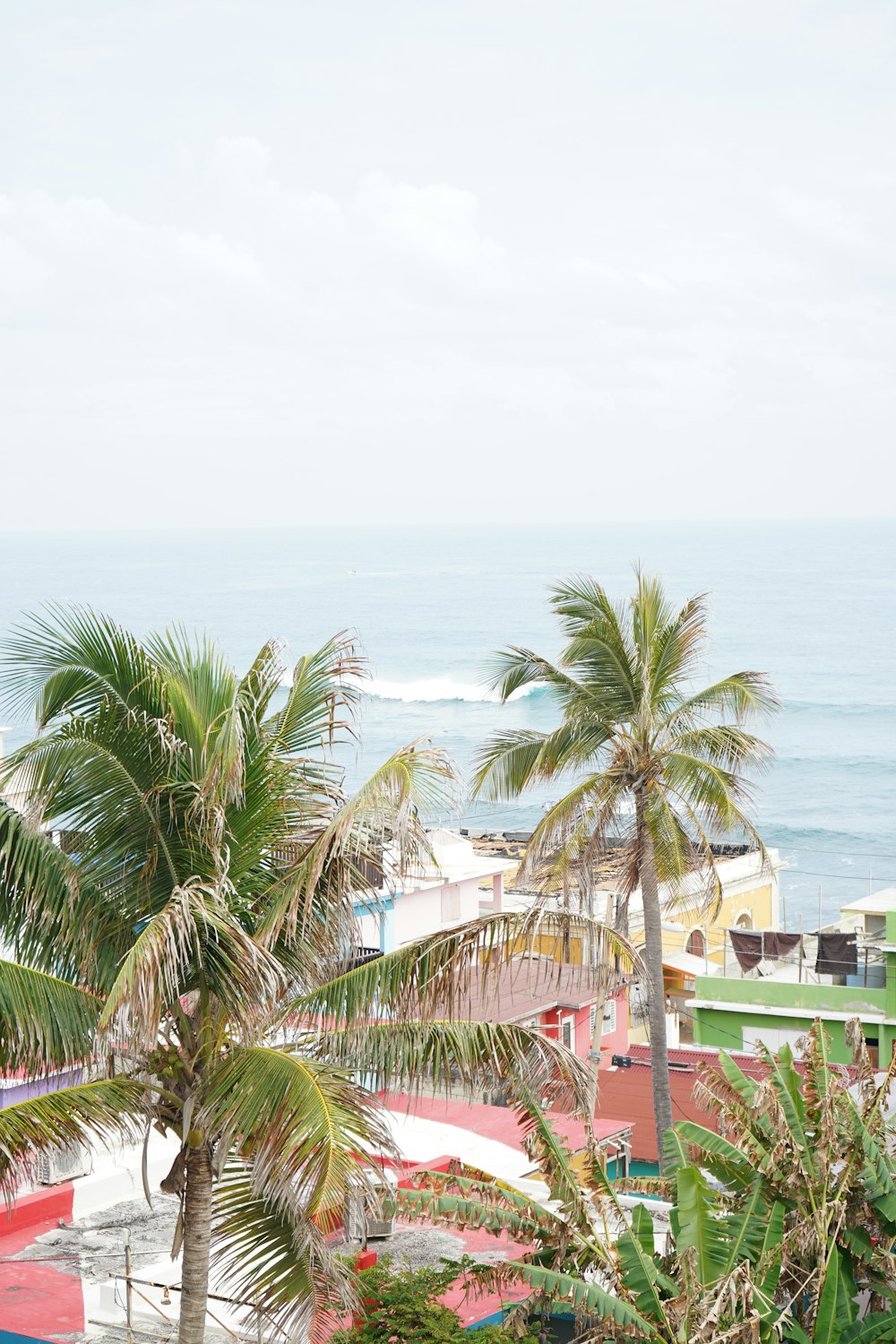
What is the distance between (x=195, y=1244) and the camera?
32.3 feet

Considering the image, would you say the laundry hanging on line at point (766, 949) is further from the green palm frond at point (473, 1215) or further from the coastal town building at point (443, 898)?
the green palm frond at point (473, 1215)

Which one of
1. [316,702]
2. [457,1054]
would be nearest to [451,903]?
[316,702]

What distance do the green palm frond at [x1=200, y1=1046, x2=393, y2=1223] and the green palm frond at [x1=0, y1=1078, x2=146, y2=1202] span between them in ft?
1.50

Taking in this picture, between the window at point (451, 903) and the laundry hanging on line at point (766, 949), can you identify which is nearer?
the laundry hanging on line at point (766, 949)

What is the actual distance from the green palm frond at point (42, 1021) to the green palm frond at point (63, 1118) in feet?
0.75

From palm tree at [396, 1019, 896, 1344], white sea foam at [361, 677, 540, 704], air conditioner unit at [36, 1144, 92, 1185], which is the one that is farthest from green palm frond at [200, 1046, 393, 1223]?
white sea foam at [361, 677, 540, 704]

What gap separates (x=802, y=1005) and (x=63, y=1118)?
68.9 ft

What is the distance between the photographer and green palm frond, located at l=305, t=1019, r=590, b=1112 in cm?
1011

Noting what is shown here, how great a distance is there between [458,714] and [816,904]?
2308 inches

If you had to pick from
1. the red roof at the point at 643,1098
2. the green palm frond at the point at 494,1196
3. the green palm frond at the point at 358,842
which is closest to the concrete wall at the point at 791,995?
the red roof at the point at 643,1098

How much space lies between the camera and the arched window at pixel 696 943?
4172 centimetres

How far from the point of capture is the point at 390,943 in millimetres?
32906

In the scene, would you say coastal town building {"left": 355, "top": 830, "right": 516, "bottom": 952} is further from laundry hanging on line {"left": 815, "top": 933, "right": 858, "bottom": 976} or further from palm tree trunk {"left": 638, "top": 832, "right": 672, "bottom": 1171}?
palm tree trunk {"left": 638, "top": 832, "right": 672, "bottom": 1171}

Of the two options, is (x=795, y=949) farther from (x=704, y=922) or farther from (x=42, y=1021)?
(x=42, y=1021)
